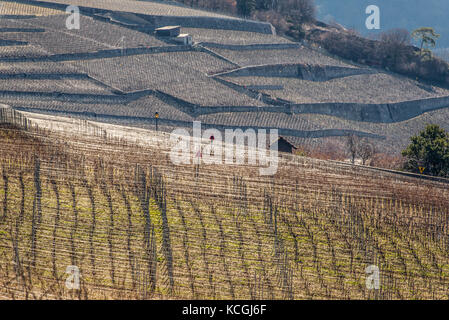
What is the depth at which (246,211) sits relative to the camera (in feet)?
88.8

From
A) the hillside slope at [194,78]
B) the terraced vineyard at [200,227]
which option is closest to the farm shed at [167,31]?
the hillside slope at [194,78]

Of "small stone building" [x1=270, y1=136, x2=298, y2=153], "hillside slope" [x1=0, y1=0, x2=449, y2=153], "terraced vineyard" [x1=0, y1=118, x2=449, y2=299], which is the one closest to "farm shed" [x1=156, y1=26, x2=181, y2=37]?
"hillside slope" [x1=0, y1=0, x2=449, y2=153]

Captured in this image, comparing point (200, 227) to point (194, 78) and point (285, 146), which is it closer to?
point (285, 146)

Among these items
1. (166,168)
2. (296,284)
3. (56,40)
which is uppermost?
(56,40)

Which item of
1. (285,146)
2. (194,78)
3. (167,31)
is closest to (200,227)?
(285,146)

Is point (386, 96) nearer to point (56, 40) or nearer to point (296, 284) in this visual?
point (56, 40)

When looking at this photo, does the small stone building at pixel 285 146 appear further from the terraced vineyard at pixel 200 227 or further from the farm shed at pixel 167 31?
the farm shed at pixel 167 31

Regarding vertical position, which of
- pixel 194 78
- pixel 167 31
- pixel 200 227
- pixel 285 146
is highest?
pixel 167 31

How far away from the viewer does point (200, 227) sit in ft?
83.5

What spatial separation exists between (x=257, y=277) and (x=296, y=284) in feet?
3.35

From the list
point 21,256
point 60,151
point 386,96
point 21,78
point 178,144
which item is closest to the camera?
point 21,256

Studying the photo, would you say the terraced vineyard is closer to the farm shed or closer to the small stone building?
the small stone building

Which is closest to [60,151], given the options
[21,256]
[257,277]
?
[21,256]

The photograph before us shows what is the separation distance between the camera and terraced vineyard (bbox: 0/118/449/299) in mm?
22234
